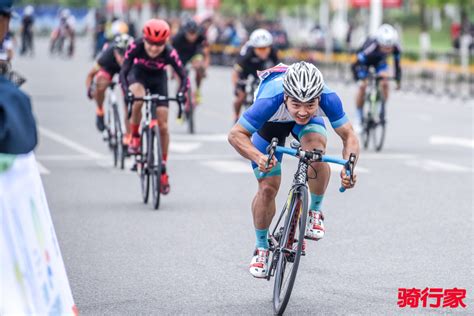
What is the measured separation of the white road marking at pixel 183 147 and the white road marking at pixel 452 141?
3822mm

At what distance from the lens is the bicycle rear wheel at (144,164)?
13.6m

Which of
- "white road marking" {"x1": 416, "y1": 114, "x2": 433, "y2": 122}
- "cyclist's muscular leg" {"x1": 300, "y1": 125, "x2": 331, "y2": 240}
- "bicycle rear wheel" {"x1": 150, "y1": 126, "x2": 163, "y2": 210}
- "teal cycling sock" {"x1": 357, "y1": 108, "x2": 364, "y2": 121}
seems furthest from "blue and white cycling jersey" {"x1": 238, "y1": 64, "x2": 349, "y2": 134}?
"white road marking" {"x1": 416, "y1": 114, "x2": 433, "y2": 122}

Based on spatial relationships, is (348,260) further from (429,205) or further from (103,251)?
(429,205)

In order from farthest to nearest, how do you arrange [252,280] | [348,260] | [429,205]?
[429,205]
[348,260]
[252,280]

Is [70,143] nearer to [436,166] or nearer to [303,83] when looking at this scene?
[436,166]

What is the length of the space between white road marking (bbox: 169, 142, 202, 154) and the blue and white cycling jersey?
441 inches

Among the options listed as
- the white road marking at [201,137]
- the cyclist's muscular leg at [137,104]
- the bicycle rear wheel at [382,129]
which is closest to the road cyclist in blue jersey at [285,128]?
the cyclist's muscular leg at [137,104]

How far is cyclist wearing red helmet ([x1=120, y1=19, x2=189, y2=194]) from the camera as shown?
13711mm

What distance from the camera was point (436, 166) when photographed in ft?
58.4

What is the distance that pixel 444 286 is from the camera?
30.3ft

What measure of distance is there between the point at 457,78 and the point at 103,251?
25.3m

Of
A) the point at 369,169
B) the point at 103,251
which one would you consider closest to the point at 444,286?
the point at 103,251

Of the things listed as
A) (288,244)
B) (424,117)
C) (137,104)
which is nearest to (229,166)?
(137,104)

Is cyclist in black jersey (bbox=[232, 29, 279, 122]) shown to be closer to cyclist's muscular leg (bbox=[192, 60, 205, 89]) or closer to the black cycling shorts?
cyclist's muscular leg (bbox=[192, 60, 205, 89])
